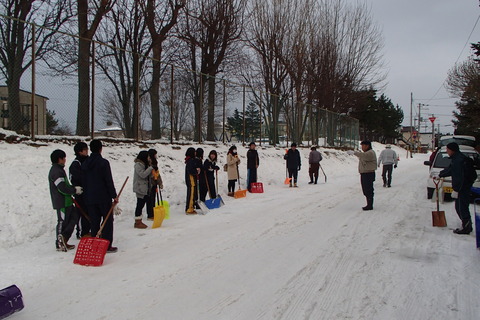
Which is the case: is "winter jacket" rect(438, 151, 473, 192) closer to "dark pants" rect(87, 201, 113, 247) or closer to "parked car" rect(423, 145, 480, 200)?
"parked car" rect(423, 145, 480, 200)

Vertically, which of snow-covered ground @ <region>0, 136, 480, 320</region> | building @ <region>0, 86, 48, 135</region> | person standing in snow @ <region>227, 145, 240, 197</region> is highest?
building @ <region>0, 86, 48, 135</region>

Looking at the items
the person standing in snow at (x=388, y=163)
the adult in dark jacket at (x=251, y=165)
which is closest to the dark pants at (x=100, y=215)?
the adult in dark jacket at (x=251, y=165)

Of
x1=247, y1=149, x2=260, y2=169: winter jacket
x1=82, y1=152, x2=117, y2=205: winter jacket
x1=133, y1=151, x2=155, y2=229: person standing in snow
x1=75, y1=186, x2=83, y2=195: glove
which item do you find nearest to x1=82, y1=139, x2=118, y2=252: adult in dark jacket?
x1=82, y1=152, x2=117, y2=205: winter jacket

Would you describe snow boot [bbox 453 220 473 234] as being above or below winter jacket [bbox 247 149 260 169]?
below

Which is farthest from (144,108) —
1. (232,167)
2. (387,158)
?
(387,158)

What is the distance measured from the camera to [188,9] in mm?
18312

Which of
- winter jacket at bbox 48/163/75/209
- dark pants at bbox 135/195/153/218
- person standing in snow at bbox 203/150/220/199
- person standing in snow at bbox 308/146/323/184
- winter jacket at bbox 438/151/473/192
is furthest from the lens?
person standing in snow at bbox 308/146/323/184

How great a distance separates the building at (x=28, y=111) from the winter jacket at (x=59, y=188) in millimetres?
A: 4541

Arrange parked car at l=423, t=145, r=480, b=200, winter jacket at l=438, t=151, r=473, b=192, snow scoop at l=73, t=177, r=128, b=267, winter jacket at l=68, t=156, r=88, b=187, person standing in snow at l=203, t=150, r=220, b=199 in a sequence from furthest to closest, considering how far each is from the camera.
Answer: person standing in snow at l=203, t=150, r=220, b=199
parked car at l=423, t=145, r=480, b=200
winter jacket at l=438, t=151, r=473, b=192
winter jacket at l=68, t=156, r=88, b=187
snow scoop at l=73, t=177, r=128, b=267

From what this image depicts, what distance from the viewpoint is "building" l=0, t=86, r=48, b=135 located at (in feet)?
31.1

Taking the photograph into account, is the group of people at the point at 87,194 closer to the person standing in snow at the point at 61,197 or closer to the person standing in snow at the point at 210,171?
the person standing in snow at the point at 61,197

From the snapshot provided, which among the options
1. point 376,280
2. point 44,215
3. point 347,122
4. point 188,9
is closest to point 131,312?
point 376,280

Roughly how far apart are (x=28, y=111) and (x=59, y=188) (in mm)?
4929

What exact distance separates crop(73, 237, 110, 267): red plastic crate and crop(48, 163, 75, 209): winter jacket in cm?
89
